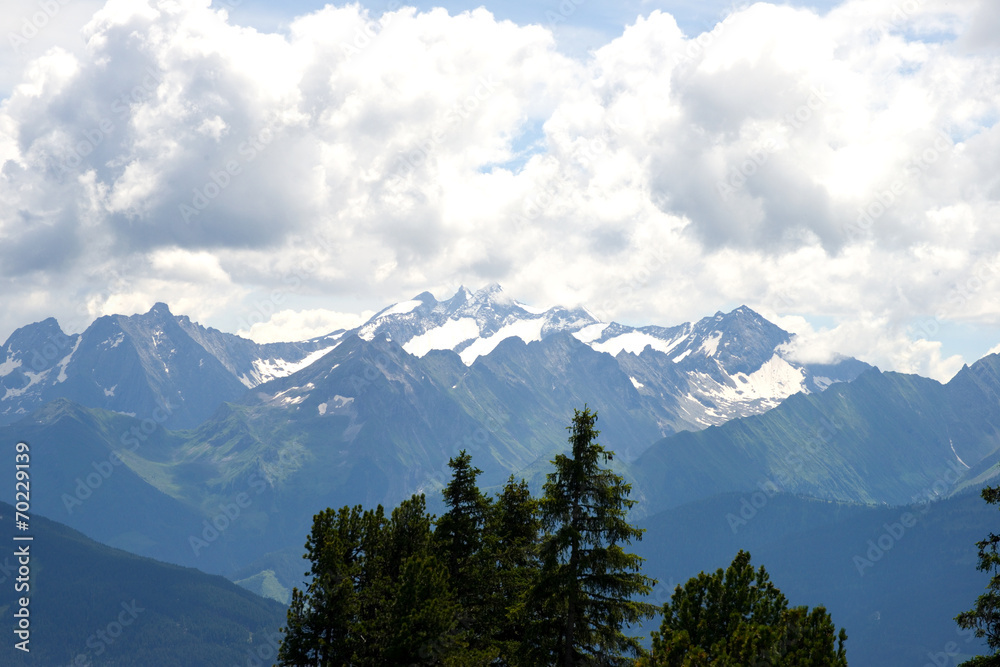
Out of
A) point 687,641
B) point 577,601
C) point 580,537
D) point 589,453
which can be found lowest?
point 687,641

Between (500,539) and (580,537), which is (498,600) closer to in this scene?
(500,539)

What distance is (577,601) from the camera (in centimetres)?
3266

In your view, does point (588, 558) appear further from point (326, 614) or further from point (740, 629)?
point (326, 614)

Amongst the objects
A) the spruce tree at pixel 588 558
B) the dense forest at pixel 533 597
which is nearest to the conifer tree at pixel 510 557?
the dense forest at pixel 533 597

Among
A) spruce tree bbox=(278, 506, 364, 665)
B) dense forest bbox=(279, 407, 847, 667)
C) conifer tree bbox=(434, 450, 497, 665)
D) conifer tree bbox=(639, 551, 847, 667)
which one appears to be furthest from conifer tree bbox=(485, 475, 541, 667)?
conifer tree bbox=(639, 551, 847, 667)

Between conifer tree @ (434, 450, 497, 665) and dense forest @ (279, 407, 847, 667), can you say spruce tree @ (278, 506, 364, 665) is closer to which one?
dense forest @ (279, 407, 847, 667)

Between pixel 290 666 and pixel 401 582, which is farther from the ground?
pixel 401 582

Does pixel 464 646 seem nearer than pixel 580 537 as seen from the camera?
No

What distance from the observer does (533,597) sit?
109 feet

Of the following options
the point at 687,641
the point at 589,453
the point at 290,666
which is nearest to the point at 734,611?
the point at 687,641

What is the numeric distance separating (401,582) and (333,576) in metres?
3.07

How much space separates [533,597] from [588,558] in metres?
2.94

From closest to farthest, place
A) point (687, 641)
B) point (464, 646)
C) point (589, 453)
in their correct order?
1. point (687, 641)
2. point (589, 453)
3. point (464, 646)

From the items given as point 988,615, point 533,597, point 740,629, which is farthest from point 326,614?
point 988,615
